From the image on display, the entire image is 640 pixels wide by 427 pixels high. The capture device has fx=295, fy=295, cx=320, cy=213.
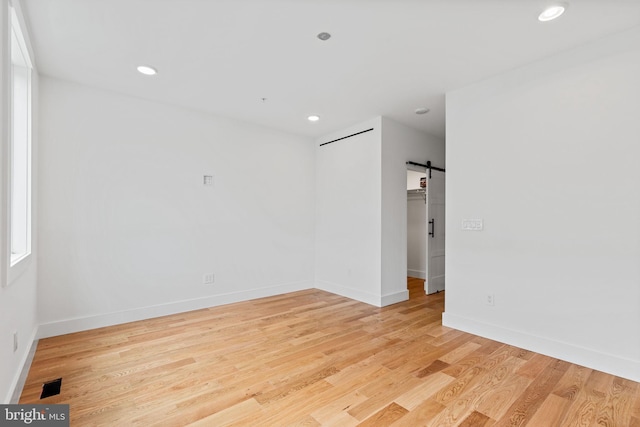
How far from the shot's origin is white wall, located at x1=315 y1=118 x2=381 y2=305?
4.27 metres

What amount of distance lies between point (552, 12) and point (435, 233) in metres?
3.36

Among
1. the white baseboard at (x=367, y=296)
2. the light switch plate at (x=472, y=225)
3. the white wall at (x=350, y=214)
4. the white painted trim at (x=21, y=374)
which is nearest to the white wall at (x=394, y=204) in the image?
the white baseboard at (x=367, y=296)

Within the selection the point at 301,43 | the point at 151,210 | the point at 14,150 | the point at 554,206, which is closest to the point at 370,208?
the point at 554,206

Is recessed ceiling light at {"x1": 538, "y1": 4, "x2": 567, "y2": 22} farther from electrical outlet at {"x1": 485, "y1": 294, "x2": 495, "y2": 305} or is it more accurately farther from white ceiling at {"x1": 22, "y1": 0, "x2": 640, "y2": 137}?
electrical outlet at {"x1": 485, "y1": 294, "x2": 495, "y2": 305}

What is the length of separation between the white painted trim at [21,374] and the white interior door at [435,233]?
4713 mm

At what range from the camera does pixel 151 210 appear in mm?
3676

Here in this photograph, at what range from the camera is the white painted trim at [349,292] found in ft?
13.8

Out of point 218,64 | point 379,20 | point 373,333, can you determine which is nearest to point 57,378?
point 373,333

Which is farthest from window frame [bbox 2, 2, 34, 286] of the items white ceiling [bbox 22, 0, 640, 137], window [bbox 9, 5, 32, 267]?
white ceiling [bbox 22, 0, 640, 137]

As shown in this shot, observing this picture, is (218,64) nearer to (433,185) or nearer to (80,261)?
(80,261)

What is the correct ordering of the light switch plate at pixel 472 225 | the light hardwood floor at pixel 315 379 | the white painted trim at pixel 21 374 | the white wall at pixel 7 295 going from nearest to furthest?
1. the white wall at pixel 7 295
2. the light hardwood floor at pixel 315 379
3. the white painted trim at pixel 21 374
4. the light switch plate at pixel 472 225

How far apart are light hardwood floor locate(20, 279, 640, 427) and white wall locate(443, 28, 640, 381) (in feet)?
0.96

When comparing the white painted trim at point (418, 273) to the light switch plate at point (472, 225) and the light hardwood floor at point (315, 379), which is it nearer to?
the light hardwood floor at point (315, 379)

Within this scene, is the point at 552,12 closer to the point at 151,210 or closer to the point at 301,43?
the point at 301,43
